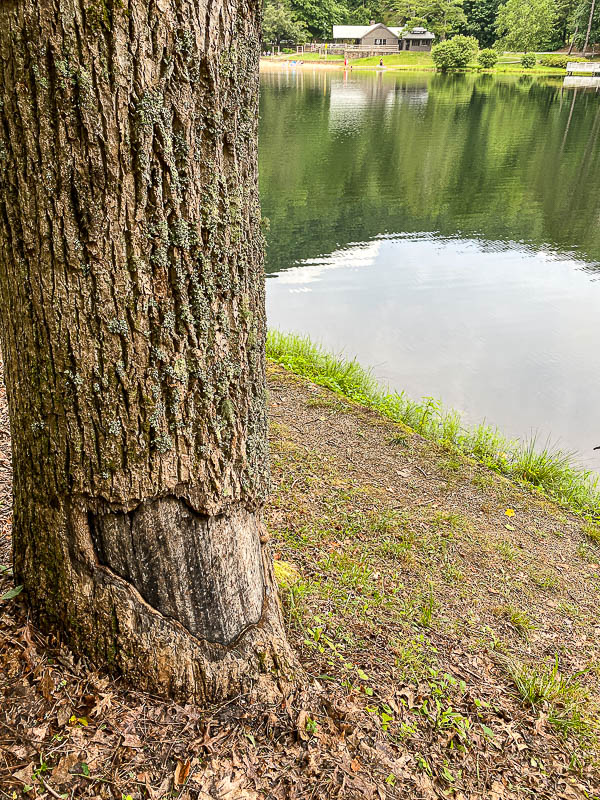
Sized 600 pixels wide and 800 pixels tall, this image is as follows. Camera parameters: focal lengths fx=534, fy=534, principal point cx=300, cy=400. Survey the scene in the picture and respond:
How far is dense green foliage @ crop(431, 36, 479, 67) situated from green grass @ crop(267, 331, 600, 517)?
6662 centimetres

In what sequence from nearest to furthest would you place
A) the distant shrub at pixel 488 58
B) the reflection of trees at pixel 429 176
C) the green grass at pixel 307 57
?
the reflection of trees at pixel 429 176 → the distant shrub at pixel 488 58 → the green grass at pixel 307 57

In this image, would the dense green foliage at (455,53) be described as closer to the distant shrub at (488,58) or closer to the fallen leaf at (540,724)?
the distant shrub at (488,58)

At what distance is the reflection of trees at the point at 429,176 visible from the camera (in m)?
13.5

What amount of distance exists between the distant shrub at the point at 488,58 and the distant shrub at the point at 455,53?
138 centimetres

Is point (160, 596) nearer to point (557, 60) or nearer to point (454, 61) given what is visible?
point (454, 61)

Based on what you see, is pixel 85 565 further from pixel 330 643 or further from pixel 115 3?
pixel 115 3

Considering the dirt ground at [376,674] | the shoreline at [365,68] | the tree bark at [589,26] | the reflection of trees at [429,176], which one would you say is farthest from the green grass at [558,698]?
the tree bark at [589,26]

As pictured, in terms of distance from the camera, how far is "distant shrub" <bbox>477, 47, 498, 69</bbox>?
59.3 metres

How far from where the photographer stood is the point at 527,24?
61750mm

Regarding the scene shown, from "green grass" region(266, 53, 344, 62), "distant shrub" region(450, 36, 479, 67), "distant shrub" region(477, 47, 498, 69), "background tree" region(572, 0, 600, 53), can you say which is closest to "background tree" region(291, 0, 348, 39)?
"green grass" region(266, 53, 344, 62)

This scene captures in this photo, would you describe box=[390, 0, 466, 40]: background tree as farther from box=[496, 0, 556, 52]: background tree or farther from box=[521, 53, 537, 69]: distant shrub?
box=[521, 53, 537, 69]: distant shrub

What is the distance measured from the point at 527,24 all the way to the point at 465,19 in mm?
12014

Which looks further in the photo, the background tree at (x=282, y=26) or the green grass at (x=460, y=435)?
the background tree at (x=282, y=26)

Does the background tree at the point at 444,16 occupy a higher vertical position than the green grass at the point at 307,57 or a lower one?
higher
